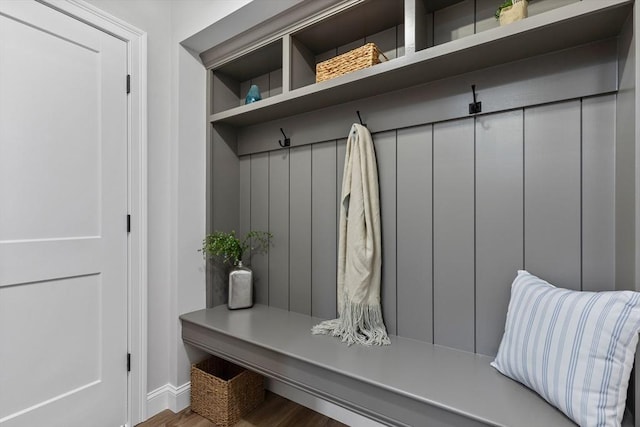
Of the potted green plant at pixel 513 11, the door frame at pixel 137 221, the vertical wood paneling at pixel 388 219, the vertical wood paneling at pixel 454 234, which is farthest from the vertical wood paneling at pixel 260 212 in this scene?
the potted green plant at pixel 513 11

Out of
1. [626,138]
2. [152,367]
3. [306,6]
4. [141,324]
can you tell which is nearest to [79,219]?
[141,324]

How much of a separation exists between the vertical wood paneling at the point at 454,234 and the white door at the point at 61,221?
5.15 feet

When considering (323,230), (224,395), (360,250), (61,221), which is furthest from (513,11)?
(224,395)

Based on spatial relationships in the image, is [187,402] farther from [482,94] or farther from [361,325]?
[482,94]

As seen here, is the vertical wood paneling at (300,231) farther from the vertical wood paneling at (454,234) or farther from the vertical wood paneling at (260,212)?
the vertical wood paneling at (454,234)

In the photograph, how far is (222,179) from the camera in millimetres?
2086

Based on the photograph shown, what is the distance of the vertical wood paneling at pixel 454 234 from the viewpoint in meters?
1.36

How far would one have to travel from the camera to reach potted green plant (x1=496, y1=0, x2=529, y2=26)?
1.12 m

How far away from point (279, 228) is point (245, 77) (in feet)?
3.43

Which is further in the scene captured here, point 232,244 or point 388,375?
point 232,244

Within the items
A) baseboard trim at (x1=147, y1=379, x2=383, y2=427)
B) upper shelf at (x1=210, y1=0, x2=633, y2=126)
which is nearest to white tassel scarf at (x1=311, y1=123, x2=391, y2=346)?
upper shelf at (x1=210, y1=0, x2=633, y2=126)

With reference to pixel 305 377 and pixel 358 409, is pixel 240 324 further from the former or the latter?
pixel 358 409

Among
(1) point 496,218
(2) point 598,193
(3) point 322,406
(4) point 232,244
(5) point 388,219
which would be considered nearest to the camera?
(2) point 598,193

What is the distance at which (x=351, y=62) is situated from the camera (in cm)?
145
